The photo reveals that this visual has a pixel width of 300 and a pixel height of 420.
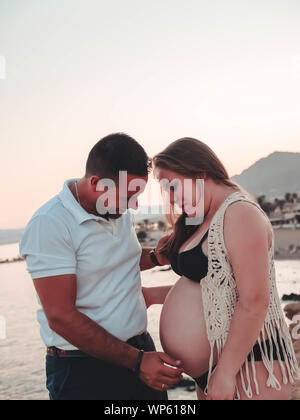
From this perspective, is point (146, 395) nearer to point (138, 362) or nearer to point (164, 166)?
point (138, 362)

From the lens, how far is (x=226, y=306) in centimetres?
201

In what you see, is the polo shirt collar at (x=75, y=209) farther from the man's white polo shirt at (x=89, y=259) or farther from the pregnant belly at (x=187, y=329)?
the pregnant belly at (x=187, y=329)

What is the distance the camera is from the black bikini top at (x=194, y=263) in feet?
6.80

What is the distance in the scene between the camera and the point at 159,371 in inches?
84.7

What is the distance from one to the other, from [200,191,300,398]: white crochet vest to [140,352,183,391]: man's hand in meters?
0.21

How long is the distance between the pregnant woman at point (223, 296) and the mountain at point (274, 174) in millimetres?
88832

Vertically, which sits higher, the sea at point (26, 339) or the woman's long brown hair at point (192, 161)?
the woman's long brown hair at point (192, 161)

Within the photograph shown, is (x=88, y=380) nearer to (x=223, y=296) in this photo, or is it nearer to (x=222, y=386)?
(x=222, y=386)

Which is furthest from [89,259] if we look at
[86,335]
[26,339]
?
[26,339]

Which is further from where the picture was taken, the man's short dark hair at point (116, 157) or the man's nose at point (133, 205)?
the man's nose at point (133, 205)

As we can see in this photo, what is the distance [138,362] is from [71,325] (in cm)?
40

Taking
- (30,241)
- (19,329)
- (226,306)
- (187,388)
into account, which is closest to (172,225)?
(226,306)

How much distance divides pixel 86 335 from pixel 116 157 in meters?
0.87

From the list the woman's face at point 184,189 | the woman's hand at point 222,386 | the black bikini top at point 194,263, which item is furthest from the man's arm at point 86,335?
the woman's face at point 184,189
